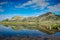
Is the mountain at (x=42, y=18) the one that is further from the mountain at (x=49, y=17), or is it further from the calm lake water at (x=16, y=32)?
the calm lake water at (x=16, y=32)

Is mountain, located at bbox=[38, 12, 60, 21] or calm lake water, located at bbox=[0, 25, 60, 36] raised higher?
mountain, located at bbox=[38, 12, 60, 21]

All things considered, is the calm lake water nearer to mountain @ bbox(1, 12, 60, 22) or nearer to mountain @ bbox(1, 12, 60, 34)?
mountain @ bbox(1, 12, 60, 34)

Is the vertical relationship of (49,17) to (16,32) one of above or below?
above

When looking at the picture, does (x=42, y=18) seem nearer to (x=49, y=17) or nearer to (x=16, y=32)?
(x=49, y=17)

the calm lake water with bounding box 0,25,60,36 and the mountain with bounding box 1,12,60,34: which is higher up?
the mountain with bounding box 1,12,60,34

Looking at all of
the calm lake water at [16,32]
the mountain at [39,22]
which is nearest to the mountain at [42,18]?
the mountain at [39,22]

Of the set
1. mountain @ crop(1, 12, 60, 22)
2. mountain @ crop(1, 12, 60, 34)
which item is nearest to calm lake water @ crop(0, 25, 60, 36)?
mountain @ crop(1, 12, 60, 34)

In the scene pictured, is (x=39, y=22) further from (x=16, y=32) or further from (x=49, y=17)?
(x=16, y=32)

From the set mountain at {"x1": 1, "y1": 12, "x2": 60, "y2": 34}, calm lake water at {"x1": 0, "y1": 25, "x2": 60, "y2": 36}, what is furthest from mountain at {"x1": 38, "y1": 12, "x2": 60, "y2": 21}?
calm lake water at {"x1": 0, "y1": 25, "x2": 60, "y2": 36}

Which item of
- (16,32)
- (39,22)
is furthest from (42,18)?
(16,32)

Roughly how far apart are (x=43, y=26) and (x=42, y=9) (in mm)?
322

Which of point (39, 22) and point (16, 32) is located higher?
point (39, 22)

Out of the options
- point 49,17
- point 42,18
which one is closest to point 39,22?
point 42,18

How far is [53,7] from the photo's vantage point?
8.73ft
